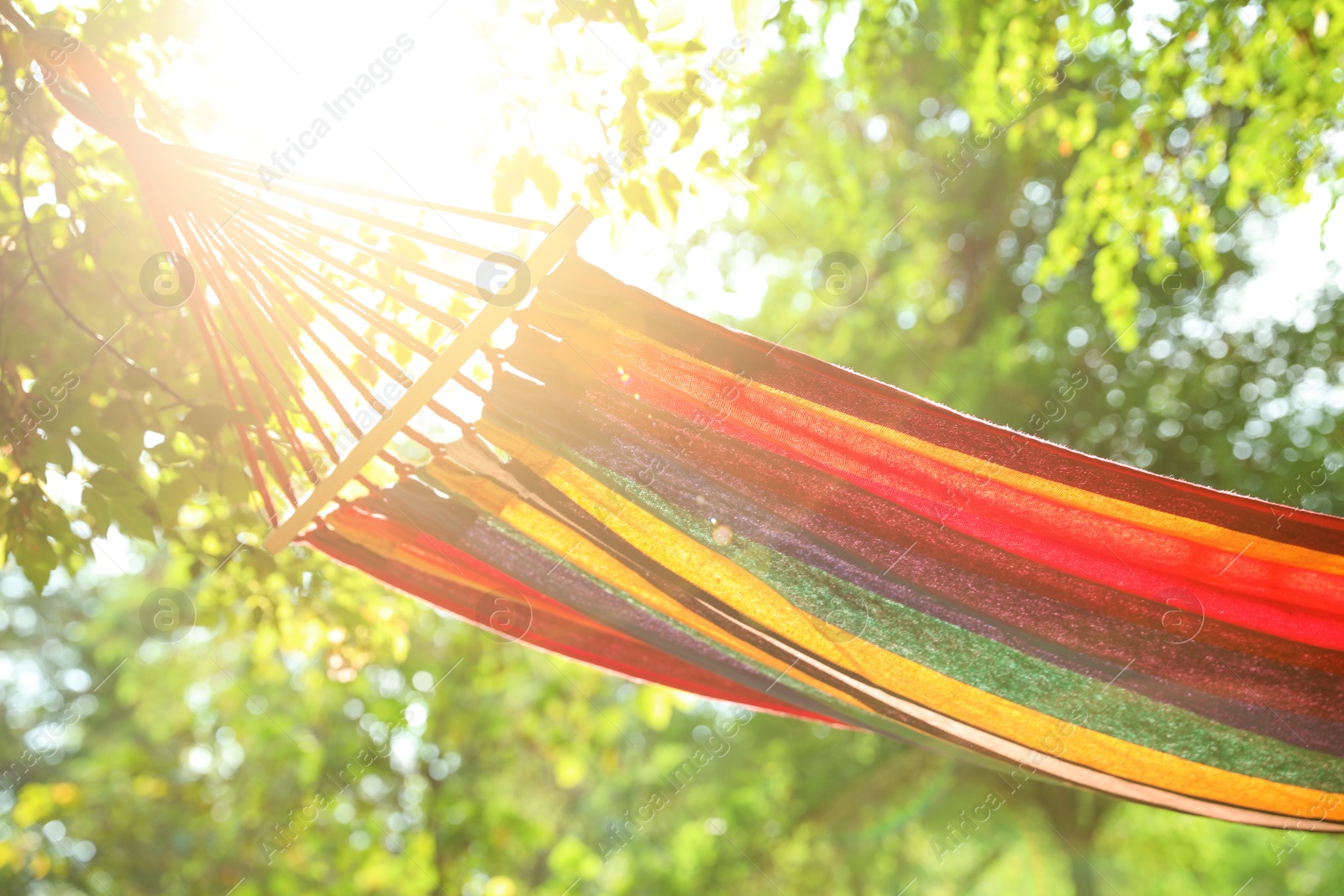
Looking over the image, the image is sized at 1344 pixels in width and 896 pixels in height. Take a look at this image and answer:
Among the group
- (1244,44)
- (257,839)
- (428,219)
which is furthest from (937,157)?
(257,839)

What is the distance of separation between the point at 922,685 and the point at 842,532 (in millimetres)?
374

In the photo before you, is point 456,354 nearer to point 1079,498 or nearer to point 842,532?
point 842,532

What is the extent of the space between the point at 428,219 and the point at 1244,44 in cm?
257

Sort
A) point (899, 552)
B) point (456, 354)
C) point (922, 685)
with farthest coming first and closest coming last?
point (922, 685), point (899, 552), point (456, 354)

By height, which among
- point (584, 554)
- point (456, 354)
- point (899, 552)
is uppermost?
point (456, 354)

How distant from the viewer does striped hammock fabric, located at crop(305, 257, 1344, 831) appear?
49.2 inches

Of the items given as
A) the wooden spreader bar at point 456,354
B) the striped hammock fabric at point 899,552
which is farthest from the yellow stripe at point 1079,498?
the wooden spreader bar at point 456,354

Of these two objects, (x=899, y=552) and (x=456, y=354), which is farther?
(x=899, y=552)

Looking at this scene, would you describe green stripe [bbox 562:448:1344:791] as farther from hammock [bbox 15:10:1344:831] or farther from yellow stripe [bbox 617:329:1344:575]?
yellow stripe [bbox 617:329:1344:575]

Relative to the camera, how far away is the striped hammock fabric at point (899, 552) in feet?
4.10

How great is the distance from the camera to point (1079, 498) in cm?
126

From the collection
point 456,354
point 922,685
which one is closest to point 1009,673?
point 922,685

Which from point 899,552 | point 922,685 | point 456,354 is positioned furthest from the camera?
point 922,685

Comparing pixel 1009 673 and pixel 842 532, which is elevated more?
pixel 842 532
